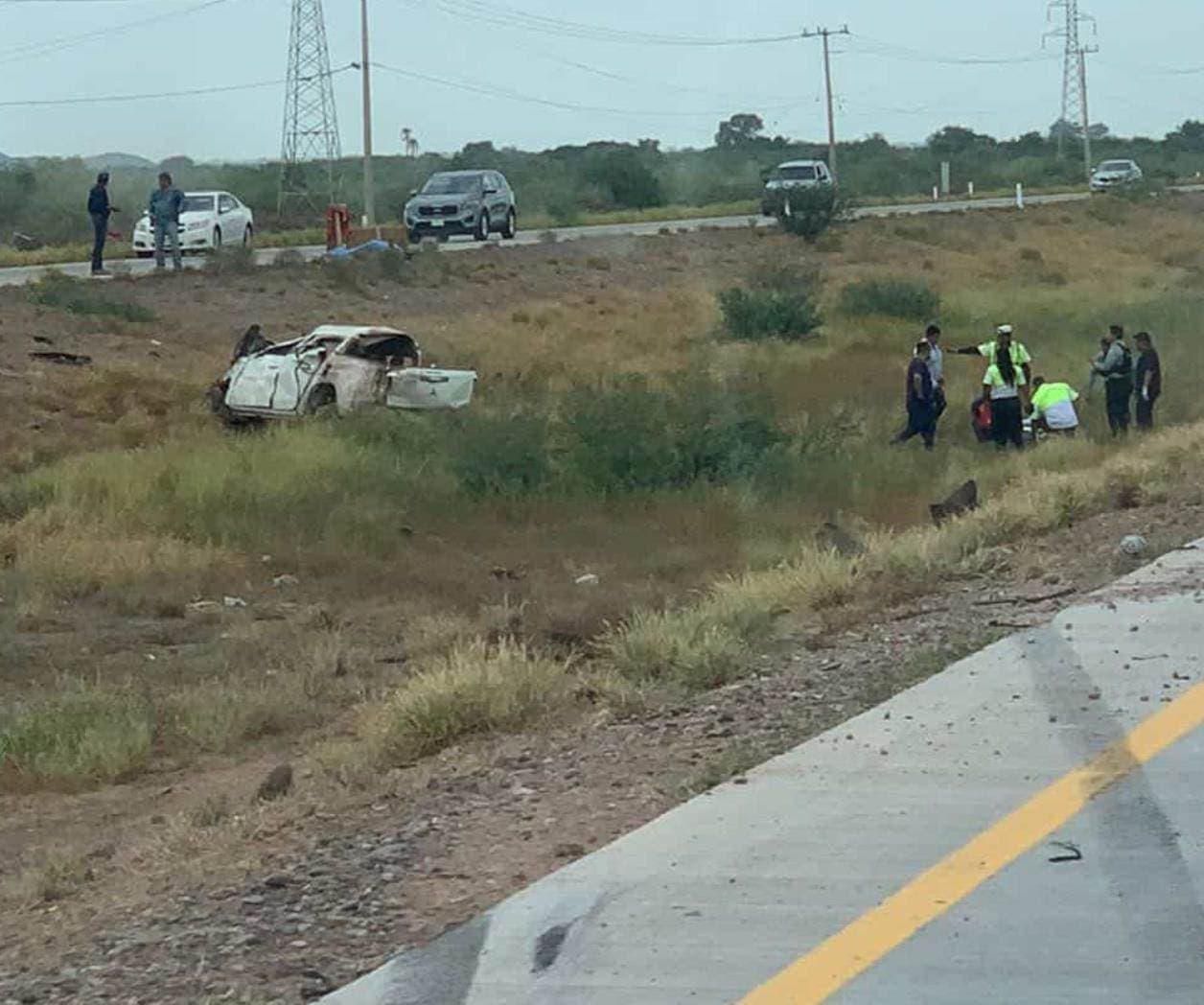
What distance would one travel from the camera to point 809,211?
194 feet

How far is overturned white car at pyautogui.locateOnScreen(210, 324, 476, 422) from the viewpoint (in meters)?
25.6

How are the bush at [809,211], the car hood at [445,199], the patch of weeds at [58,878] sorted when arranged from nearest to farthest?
the patch of weeds at [58,878], the car hood at [445,199], the bush at [809,211]

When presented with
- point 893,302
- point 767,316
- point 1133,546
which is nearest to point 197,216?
point 767,316

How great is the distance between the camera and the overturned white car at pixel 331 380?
2556 centimetres

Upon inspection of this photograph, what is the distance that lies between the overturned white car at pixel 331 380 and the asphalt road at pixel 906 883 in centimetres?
1790

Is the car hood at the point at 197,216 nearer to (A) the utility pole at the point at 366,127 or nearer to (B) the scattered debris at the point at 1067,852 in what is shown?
(A) the utility pole at the point at 366,127

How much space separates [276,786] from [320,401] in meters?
16.8

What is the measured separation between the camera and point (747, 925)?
575 centimetres

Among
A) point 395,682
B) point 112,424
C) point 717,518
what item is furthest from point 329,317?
point 395,682

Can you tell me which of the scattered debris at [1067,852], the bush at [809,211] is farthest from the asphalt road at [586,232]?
the scattered debris at [1067,852]

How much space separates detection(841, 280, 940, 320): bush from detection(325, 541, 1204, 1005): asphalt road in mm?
33380

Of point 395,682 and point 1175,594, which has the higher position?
point 1175,594

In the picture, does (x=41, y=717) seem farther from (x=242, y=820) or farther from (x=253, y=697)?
(x=242, y=820)

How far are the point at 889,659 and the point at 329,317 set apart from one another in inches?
1083
